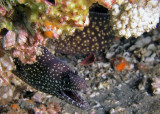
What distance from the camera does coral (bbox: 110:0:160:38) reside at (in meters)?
2.99

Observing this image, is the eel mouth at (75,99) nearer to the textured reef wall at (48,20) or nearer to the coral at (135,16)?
the textured reef wall at (48,20)

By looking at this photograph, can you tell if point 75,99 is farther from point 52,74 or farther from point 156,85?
point 156,85

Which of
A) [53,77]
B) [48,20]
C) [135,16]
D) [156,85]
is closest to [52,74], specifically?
[53,77]

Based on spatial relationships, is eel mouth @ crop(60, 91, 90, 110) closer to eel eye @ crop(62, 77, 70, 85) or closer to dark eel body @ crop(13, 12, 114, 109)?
dark eel body @ crop(13, 12, 114, 109)

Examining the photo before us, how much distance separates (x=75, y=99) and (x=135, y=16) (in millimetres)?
2021

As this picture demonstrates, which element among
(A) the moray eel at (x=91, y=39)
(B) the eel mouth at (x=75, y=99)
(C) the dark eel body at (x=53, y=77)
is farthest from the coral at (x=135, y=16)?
(A) the moray eel at (x=91, y=39)

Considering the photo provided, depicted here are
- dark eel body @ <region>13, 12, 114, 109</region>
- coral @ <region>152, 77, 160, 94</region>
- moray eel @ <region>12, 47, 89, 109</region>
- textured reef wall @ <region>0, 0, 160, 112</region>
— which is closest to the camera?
textured reef wall @ <region>0, 0, 160, 112</region>

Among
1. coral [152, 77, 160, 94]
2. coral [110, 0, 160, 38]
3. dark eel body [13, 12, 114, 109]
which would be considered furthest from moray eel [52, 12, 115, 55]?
coral [110, 0, 160, 38]

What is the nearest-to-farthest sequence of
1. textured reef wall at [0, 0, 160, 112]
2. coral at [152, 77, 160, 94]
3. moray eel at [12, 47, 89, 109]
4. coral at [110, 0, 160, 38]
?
textured reef wall at [0, 0, 160, 112], coral at [110, 0, 160, 38], moray eel at [12, 47, 89, 109], coral at [152, 77, 160, 94]

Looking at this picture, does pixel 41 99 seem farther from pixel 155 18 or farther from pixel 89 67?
pixel 155 18

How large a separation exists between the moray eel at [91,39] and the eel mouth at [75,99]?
1999mm

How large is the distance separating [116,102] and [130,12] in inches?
82.8

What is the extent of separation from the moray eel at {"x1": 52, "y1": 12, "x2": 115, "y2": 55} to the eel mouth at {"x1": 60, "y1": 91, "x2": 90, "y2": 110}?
200 centimetres

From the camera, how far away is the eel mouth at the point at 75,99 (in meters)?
3.59
